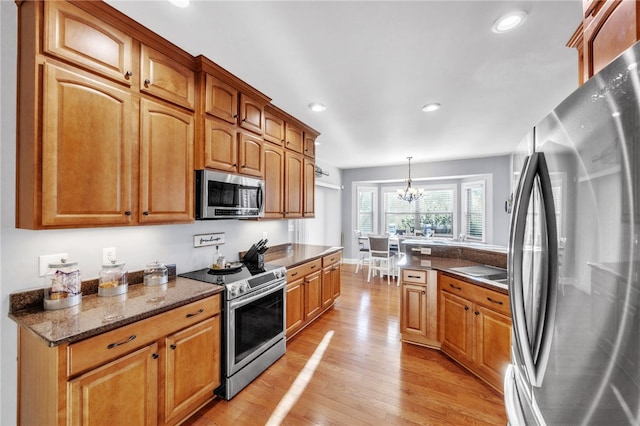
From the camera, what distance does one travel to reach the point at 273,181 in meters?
3.08

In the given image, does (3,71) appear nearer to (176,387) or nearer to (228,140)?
(228,140)

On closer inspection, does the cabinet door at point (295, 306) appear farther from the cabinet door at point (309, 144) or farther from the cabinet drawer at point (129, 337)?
the cabinet door at point (309, 144)

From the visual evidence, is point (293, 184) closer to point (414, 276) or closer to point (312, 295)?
point (312, 295)

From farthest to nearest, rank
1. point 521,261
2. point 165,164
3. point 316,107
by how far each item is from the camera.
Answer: point 316,107, point 165,164, point 521,261

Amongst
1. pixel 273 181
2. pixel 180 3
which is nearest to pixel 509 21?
pixel 180 3

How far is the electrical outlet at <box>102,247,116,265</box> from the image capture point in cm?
183

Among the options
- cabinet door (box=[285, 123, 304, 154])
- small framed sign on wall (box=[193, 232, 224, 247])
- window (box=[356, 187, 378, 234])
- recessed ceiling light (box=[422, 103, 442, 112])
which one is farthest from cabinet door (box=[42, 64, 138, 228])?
window (box=[356, 187, 378, 234])

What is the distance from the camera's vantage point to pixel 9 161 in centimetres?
146

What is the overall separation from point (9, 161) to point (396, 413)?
298cm

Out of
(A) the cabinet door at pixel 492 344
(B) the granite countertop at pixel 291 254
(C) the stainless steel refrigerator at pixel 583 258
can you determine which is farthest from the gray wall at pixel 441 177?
(C) the stainless steel refrigerator at pixel 583 258

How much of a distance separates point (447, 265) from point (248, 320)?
2176mm

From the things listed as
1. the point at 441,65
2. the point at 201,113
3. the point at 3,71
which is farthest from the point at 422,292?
the point at 3,71

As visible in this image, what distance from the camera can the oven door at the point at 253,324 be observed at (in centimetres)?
203

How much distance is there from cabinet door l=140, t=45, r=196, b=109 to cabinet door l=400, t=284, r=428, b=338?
284 centimetres
